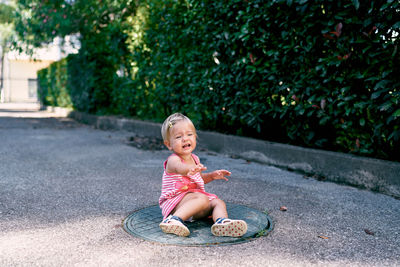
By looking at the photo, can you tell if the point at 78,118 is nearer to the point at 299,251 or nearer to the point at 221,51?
the point at 221,51

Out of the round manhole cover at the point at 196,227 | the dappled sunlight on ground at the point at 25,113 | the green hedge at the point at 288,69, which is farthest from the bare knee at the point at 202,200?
the dappled sunlight on ground at the point at 25,113

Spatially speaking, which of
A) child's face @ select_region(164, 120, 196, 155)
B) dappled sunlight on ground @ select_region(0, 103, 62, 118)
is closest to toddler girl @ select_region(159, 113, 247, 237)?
child's face @ select_region(164, 120, 196, 155)

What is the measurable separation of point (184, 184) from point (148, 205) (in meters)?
0.59

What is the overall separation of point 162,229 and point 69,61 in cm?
1253

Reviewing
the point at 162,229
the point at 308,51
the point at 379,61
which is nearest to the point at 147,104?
the point at 308,51

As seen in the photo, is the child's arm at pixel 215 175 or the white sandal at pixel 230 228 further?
the child's arm at pixel 215 175

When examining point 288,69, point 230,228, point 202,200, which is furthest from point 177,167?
point 288,69

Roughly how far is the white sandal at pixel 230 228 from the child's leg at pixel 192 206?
230mm

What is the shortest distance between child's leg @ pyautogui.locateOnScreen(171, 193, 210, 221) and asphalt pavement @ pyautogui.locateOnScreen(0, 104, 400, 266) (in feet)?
1.02

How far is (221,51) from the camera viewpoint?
5.76 m

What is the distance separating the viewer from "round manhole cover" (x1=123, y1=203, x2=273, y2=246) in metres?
2.35

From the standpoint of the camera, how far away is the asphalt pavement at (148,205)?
212 cm

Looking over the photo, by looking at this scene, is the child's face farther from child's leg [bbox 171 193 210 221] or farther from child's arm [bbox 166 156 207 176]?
child's leg [bbox 171 193 210 221]

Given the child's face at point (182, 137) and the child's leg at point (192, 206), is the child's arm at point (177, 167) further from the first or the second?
the child's leg at point (192, 206)
